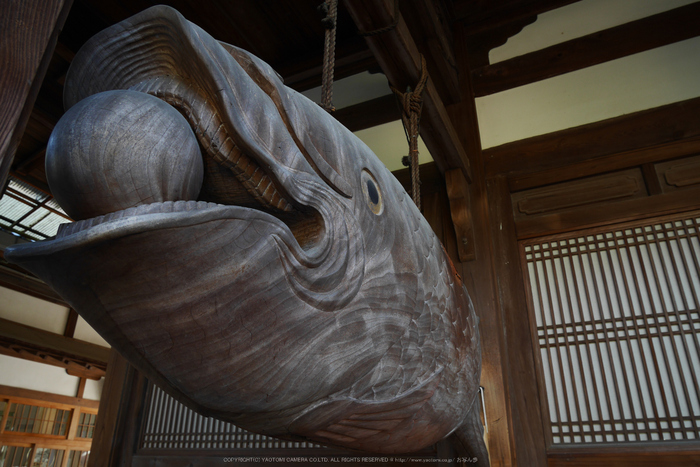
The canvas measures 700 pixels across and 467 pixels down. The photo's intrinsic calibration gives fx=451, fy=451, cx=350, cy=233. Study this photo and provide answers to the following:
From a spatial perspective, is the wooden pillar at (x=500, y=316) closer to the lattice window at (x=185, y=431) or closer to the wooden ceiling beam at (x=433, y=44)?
the wooden ceiling beam at (x=433, y=44)

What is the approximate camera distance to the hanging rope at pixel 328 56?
4.46ft

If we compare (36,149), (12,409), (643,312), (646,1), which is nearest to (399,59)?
(643,312)

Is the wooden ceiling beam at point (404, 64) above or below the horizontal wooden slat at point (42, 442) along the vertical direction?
above

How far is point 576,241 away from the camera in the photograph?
3.06 m

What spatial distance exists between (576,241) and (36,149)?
506cm

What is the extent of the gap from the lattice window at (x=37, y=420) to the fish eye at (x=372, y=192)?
39.4ft

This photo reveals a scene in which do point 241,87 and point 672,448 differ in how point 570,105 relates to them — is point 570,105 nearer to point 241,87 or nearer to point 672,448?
point 672,448

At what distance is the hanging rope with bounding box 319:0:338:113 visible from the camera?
1359 mm

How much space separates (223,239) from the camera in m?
0.63

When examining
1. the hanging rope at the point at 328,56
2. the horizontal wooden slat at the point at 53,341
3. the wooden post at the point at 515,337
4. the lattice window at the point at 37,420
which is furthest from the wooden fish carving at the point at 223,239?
the lattice window at the point at 37,420

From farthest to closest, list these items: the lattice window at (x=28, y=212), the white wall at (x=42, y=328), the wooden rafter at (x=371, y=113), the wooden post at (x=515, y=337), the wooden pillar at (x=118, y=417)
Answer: the white wall at (x=42, y=328) → the lattice window at (x=28, y=212) → the wooden rafter at (x=371, y=113) → the wooden pillar at (x=118, y=417) → the wooden post at (x=515, y=337)

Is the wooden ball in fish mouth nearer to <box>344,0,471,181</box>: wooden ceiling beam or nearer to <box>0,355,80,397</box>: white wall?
<box>344,0,471,181</box>: wooden ceiling beam

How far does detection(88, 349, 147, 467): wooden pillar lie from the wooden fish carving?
3.01m

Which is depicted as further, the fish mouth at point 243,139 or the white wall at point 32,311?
the white wall at point 32,311
